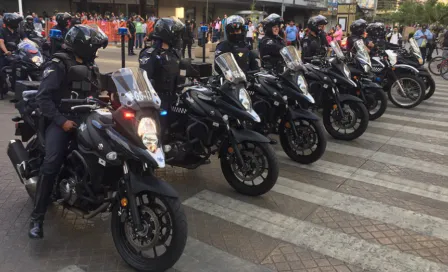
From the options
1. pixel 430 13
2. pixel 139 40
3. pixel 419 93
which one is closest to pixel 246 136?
pixel 419 93

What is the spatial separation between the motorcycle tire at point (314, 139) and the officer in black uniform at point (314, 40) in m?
3.08

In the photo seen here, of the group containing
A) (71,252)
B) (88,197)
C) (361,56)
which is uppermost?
(361,56)

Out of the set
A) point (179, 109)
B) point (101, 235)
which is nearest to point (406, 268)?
point (101, 235)

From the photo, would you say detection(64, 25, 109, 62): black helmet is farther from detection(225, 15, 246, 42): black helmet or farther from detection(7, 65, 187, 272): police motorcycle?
detection(225, 15, 246, 42): black helmet

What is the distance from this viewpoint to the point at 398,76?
9867 millimetres

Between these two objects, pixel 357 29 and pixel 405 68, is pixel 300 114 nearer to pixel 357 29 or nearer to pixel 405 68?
pixel 357 29

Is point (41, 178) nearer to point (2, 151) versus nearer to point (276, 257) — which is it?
point (276, 257)

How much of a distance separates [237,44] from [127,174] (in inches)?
155

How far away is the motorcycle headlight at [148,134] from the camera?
3.14 meters

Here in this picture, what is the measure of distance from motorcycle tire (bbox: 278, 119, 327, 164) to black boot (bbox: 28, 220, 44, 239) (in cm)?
357

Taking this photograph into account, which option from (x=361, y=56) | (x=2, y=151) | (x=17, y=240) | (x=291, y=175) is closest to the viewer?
(x=17, y=240)

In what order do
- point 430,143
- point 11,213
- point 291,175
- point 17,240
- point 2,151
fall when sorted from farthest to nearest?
1. point 430,143
2. point 2,151
3. point 291,175
4. point 11,213
5. point 17,240

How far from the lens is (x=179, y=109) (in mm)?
5492

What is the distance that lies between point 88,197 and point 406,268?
2.84m
